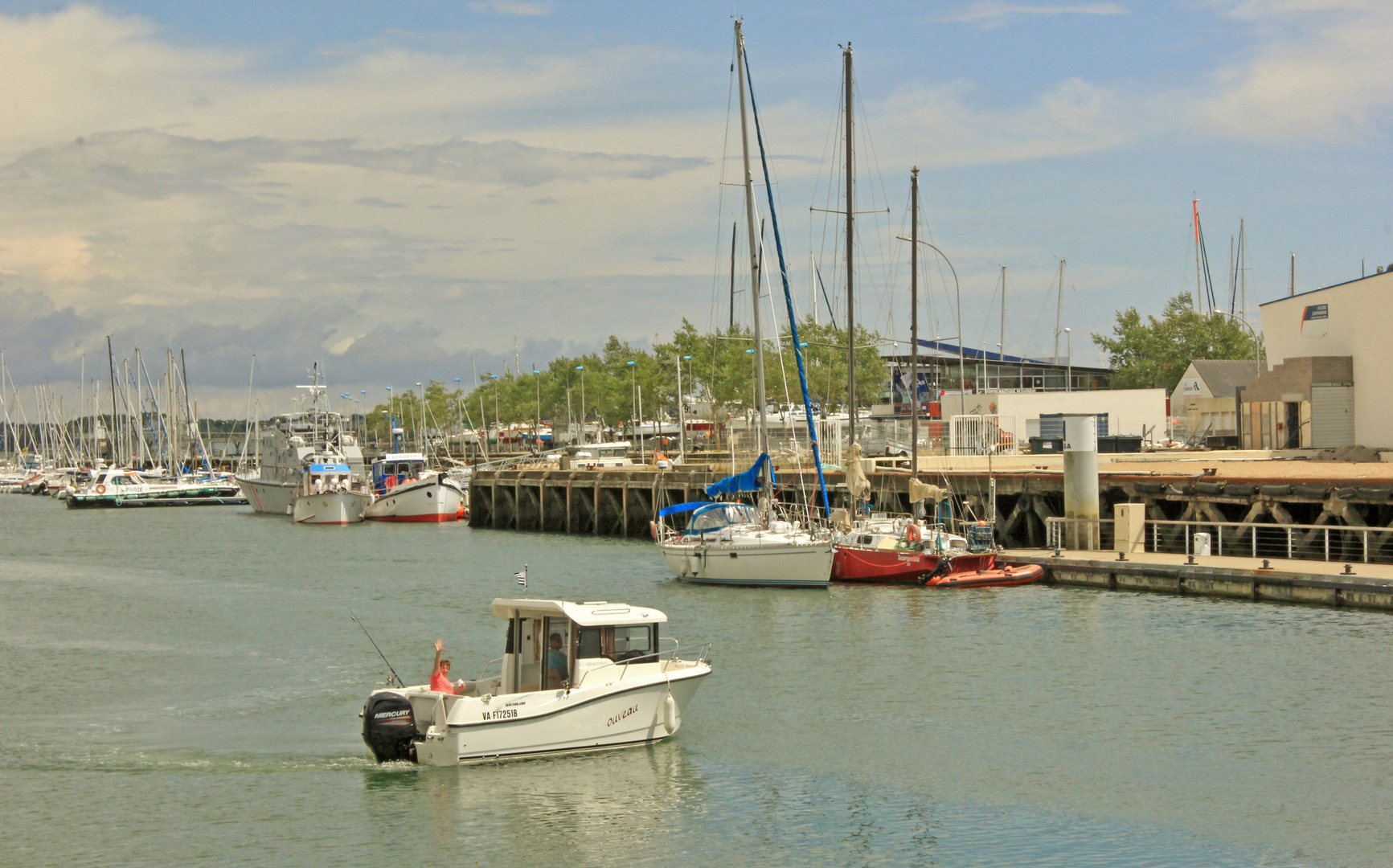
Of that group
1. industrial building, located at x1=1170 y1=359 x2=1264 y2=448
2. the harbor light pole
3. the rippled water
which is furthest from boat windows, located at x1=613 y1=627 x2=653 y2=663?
the harbor light pole

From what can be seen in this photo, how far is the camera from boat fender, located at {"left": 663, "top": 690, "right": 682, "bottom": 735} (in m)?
21.7

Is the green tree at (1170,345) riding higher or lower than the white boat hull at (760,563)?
higher

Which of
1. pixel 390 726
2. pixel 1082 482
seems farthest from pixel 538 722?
pixel 1082 482

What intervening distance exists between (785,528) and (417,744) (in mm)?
22038

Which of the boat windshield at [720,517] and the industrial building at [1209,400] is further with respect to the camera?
the industrial building at [1209,400]

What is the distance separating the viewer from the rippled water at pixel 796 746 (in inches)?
691

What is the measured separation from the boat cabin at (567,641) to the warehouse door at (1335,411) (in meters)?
45.1

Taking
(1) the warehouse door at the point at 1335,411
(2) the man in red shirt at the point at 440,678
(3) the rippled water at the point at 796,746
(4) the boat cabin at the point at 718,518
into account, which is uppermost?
(1) the warehouse door at the point at 1335,411

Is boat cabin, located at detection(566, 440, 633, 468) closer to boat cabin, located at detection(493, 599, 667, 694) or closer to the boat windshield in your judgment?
the boat windshield

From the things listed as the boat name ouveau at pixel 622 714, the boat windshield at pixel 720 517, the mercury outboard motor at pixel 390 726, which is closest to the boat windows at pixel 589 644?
the boat name ouveau at pixel 622 714

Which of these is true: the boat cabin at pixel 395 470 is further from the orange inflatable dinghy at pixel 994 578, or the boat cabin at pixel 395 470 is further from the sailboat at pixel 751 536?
the orange inflatable dinghy at pixel 994 578

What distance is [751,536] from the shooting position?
133 ft

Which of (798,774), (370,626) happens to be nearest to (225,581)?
(370,626)

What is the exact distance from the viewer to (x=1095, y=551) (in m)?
41.3
